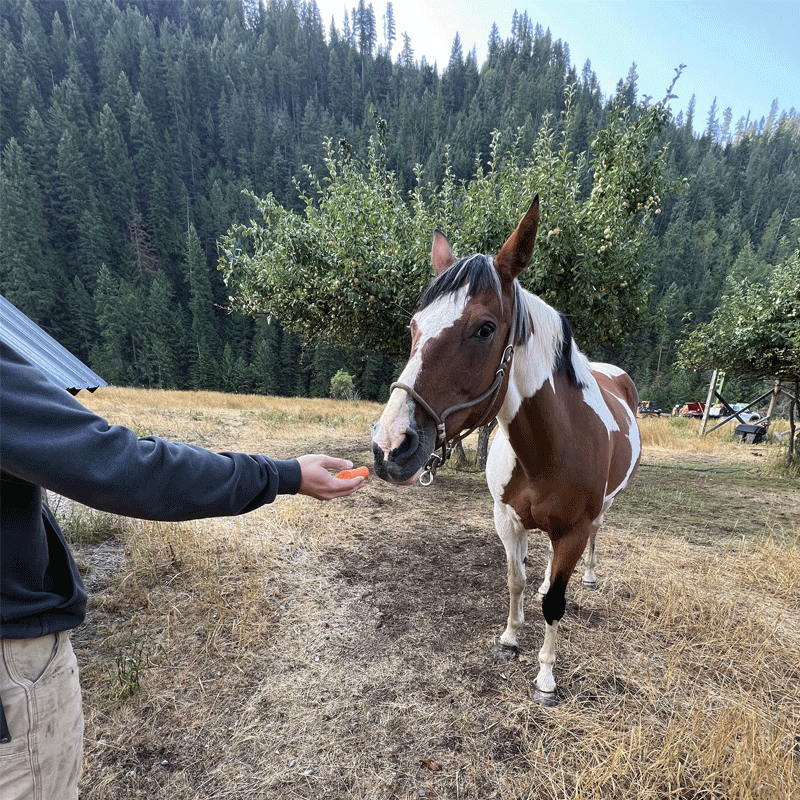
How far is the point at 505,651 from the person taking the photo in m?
2.71

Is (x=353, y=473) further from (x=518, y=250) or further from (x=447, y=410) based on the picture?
(x=518, y=250)

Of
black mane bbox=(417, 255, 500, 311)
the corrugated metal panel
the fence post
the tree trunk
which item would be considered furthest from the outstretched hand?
the fence post

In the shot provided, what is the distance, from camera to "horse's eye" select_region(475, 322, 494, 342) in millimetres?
1626

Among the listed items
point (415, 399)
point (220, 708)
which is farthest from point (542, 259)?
point (220, 708)

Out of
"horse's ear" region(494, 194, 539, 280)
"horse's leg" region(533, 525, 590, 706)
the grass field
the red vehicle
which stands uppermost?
"horse's ear" region(494, 194, 539, 280)

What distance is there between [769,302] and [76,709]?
1075cm

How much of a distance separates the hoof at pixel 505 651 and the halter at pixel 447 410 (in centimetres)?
172

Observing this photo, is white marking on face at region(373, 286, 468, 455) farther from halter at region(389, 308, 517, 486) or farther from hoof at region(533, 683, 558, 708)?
hoof at region(533, 683, 558, 708)

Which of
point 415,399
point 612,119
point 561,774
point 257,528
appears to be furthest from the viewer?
point 612,119

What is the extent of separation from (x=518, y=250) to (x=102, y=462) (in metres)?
1.67

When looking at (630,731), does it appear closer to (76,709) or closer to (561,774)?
(561,774)

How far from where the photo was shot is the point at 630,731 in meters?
1.99

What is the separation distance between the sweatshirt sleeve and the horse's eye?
1.02 m

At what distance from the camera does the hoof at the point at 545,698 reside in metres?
2.34
